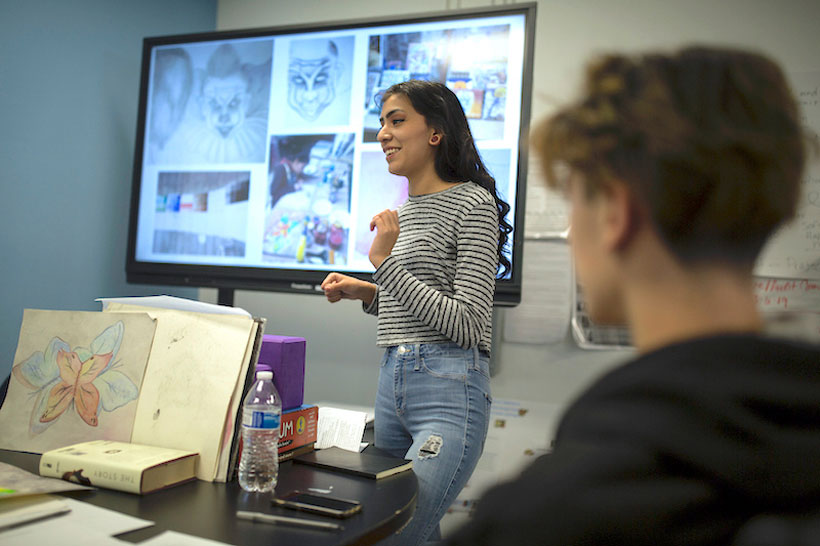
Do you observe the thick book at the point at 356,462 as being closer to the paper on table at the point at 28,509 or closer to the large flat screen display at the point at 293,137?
the paper on table at the point at 28,509

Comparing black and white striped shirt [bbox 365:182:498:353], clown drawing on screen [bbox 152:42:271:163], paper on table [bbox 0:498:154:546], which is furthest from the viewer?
clown drawing on screen [bbox 152:42:271:163]

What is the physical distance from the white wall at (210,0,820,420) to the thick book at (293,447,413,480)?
1215 mm

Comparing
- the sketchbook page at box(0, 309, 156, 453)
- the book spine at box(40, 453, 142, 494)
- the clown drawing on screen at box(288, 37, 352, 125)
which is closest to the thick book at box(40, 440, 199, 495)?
the book spine at box(40, 453, 142, 494)

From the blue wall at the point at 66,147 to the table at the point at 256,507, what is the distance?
161 cm

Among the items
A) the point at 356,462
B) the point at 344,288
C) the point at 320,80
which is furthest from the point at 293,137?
the point at 356,462

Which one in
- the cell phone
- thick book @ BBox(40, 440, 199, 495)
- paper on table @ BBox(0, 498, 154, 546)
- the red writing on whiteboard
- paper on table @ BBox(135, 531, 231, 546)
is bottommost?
paper on table @ BBox(0, 498, 154, 546)

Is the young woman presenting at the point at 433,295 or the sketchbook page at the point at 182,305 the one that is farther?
the young woman presenting at the point at 433,295

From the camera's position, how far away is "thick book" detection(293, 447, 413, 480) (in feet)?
3.71

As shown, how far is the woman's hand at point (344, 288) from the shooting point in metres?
1.65

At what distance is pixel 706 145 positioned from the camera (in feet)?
1.64

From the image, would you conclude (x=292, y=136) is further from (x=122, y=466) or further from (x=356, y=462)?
(x=122, y=466)

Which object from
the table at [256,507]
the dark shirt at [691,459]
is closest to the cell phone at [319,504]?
the table at [256,507]

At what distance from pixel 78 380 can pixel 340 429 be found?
0.54m

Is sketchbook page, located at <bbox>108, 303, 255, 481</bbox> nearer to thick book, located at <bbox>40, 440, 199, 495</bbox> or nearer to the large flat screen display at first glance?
thick book, located at <bbox>40, 440, 199, 495</bbox>
